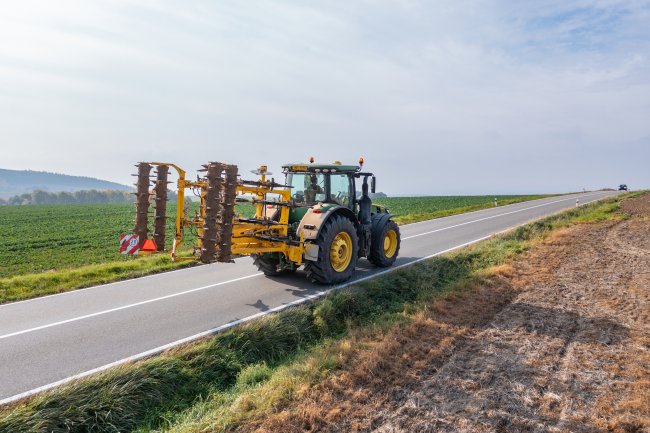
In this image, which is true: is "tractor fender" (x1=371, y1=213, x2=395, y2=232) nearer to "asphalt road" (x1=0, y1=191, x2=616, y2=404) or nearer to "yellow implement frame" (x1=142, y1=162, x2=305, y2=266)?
"asphalt road" (x1=0, y1=191, x2=616, y2=404)

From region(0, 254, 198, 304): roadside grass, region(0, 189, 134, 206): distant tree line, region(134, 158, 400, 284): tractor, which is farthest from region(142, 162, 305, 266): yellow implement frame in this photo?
region(0, 189, 134, 206): distant tree line

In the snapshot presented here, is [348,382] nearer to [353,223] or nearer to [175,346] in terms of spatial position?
[175,346]

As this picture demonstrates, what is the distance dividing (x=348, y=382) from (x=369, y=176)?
6.44m

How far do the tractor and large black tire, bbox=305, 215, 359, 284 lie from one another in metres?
0.02

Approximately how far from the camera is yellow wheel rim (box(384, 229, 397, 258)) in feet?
Answer: 37.7

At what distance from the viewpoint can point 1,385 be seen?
4.78 m

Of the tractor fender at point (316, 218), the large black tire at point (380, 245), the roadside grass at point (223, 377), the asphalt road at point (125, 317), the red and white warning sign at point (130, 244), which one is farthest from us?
the large black tire at point (380, 245)

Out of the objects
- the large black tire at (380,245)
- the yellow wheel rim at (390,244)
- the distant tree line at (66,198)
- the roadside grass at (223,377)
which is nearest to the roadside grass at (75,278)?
the large black tire at (380,245)

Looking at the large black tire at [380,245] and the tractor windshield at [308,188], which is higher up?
the tractor windshield at [308,188]

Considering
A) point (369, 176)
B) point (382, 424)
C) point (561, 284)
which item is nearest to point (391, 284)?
point (369, 176)

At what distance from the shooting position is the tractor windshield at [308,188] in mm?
9969

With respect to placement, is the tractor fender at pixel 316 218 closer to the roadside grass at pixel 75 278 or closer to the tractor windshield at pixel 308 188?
the tractor windshield at pixel 308 188

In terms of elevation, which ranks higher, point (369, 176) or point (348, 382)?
point (369, 176)

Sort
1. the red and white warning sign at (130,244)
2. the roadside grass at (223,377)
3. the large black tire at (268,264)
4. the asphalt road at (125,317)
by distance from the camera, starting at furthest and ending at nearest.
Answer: the large black tire at (268,264), the red and white warning sign at (130,244), the asphalt road at (125,317), the roadside grass at (223,377)
